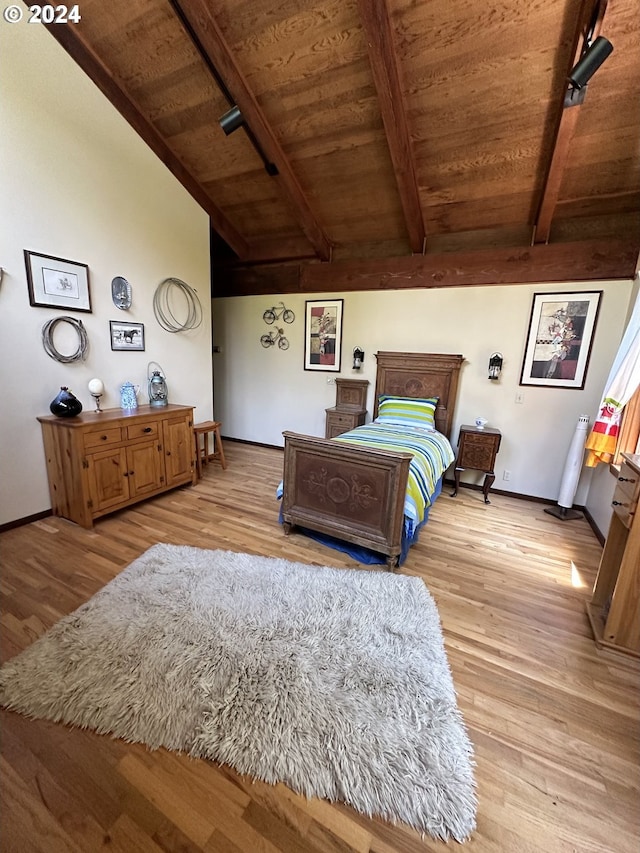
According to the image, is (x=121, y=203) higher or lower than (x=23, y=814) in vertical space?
higher

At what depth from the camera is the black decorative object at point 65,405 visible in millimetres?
2660

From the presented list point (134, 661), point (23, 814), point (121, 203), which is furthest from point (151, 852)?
point (121, 203)

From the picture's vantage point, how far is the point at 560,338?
11.2ft

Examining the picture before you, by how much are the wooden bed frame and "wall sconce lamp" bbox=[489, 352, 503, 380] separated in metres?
2.18

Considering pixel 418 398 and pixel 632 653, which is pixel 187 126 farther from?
pixel 632 653

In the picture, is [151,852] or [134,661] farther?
[134,661]

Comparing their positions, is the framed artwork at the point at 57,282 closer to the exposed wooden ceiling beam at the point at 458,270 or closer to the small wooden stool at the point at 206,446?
the small wooden stool at the point at 206,446

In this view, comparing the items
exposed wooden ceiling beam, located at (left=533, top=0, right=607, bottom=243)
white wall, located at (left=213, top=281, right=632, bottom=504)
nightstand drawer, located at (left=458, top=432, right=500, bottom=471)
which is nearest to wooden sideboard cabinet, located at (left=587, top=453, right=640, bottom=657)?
nightstand drawer, located at (left=458, top=432, right=500, bottom=471)

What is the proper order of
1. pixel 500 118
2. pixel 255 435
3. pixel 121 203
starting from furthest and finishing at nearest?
pixel 255 435 → pixel 121 203 → pixel 500 118

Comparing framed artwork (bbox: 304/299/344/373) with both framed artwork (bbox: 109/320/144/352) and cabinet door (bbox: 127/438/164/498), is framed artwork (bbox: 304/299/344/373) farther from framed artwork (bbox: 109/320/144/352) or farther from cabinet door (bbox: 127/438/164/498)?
cabinet door (bbox: 127/438/164/498)

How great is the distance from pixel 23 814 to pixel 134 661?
0.52 meters

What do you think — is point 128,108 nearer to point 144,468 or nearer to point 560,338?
point 144,468

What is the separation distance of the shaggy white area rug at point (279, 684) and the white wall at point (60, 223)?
1664 millimetres

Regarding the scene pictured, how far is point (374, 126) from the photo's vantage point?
117 inches
